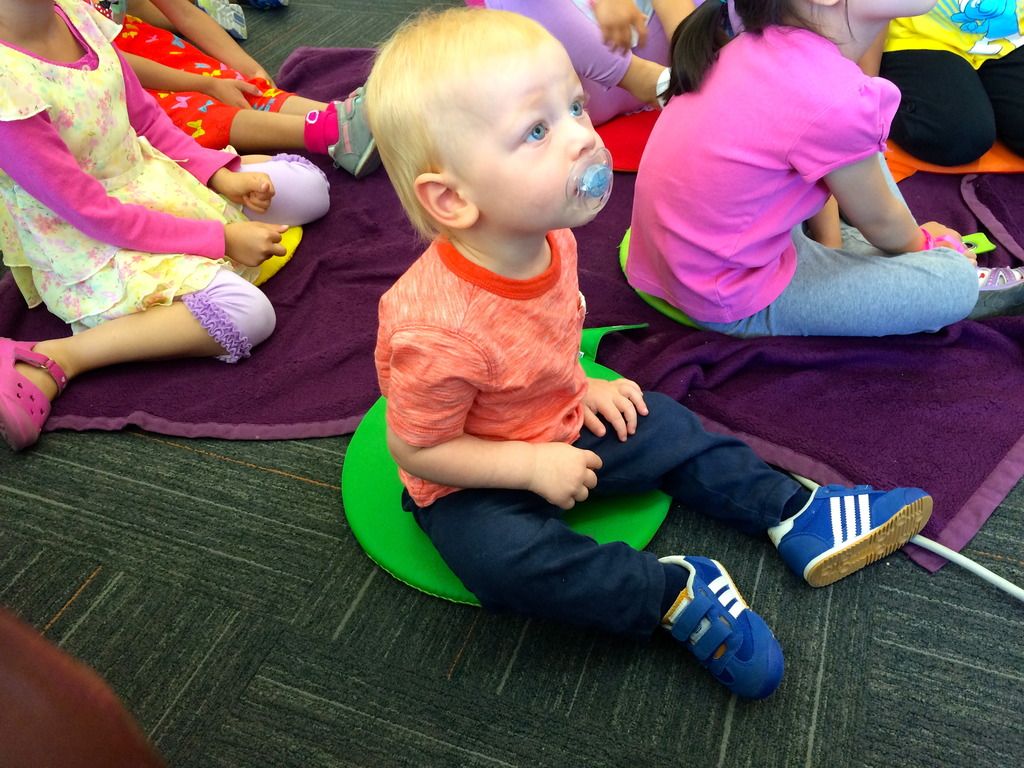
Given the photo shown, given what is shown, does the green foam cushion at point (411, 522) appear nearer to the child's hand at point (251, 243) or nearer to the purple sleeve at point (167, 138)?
the child's hand at point (251, 243)

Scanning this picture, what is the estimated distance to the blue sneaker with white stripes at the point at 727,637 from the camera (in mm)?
842

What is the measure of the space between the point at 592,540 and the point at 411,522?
0.83 feet

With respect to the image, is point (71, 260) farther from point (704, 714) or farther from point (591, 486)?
point (704, 714)

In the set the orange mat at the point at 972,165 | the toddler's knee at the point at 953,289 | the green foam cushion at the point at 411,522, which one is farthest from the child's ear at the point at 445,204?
the orange mat at the point at 972,165

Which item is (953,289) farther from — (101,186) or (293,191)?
(101,186)

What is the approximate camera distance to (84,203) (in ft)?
3.97

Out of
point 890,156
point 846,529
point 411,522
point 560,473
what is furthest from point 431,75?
point 890,156

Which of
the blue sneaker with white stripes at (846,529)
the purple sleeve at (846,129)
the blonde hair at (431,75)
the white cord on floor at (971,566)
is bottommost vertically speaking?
the white cord on floor at (971,566)

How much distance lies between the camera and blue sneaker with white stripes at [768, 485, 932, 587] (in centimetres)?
93

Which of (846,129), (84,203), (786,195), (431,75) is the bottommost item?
(84,203)

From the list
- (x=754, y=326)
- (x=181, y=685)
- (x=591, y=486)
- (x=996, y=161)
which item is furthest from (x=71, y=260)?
(x=996, y=161)

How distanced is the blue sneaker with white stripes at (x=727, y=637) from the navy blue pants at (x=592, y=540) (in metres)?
0.03

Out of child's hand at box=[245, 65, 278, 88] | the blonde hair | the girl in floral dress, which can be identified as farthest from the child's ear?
child's hand at box=[245, 65, 278, 88]

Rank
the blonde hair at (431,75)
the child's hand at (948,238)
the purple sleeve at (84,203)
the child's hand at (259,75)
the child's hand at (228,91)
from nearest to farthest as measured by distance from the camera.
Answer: the blonde hair at (431,75) → the purple sleeve at (84,203) → the child's hand at (948,238) → the child's hand at (228,91) → the child's hand at (259,75)
